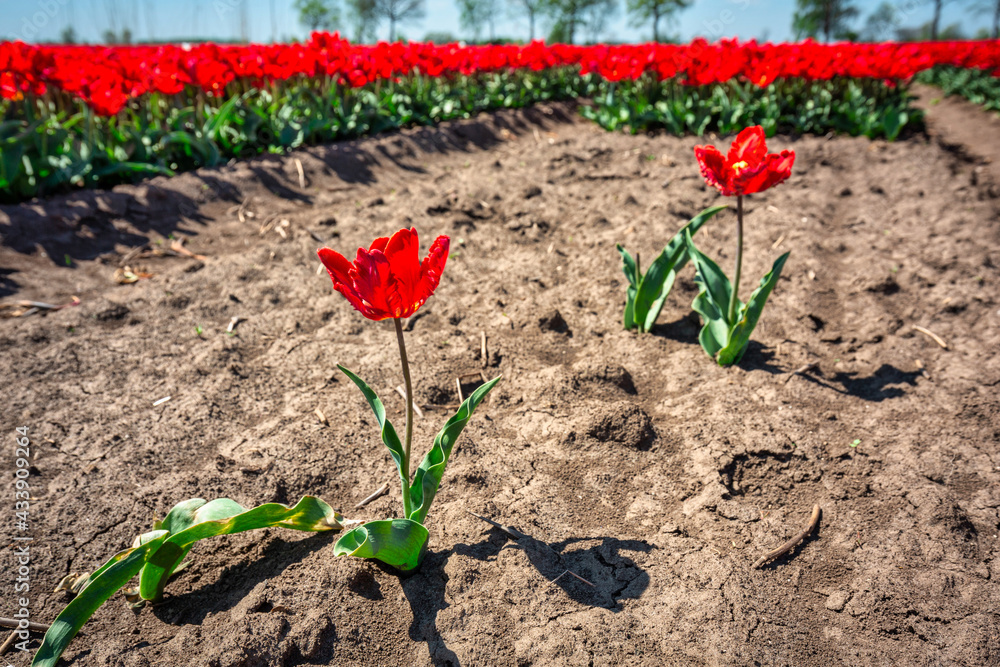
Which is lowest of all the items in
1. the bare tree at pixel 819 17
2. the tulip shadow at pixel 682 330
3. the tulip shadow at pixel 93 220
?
the tulip shadow at pixel 682 330

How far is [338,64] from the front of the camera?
5973mm

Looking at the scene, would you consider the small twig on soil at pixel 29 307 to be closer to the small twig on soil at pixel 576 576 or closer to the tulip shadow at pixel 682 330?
the small twig on soil at pixel 576 576

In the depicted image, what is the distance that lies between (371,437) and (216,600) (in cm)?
81

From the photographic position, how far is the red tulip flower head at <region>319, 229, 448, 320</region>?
1.31 meters

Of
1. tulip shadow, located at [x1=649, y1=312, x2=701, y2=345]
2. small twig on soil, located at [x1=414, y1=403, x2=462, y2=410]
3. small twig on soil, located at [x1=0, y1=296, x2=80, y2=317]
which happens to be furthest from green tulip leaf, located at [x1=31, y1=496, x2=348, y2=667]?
small twig on soil, located at [x1=0, y1=296, x2=80, y2=317]

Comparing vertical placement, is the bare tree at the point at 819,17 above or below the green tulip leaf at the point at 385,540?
Answer: above

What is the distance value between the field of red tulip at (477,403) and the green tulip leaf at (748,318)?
1cm

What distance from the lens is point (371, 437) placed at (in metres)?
2.34

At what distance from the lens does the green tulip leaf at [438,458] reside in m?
1.57

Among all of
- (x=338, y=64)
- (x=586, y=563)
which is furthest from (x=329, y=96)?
(x=586, y=563)

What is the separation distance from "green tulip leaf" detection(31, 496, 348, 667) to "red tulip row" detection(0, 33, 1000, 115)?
4164 millimetres

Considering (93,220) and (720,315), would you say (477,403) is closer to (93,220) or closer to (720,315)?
(720,315)

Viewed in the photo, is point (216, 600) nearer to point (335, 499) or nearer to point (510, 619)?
point (335, 499)

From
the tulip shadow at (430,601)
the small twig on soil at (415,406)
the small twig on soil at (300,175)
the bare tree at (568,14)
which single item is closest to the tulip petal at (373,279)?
the tulip shadow at (430,601)
